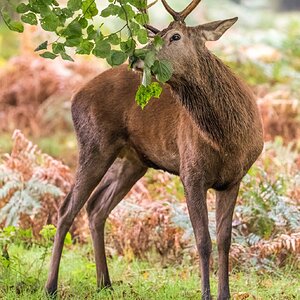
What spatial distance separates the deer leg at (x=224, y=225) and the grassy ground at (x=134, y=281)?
23 cm

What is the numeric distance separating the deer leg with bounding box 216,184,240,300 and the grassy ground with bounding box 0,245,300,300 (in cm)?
23

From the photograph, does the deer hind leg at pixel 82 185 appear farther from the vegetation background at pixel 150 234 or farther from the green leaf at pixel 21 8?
the green leaf at pixel 21 8

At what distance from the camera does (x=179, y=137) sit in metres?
6.57

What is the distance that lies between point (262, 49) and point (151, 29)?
8667 millimetres

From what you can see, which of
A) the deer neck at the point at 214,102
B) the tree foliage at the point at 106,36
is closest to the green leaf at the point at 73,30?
the tree foliage at the point at 106,36

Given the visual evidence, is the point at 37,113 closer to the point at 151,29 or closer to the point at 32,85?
the point at 32,85

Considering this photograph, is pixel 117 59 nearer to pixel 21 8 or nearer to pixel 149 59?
pixel 149 59

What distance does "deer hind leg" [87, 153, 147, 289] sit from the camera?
736 centimetres

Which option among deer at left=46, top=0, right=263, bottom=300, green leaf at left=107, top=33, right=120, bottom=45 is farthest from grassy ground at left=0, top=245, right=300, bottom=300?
green leaf at left=107, top=33, right=120, bottom=45

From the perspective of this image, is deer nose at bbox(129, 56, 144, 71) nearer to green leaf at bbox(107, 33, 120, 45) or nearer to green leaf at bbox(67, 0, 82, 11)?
green leaf at bbox(107, 33, 120, 45)

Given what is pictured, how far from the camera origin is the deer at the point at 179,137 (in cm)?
615

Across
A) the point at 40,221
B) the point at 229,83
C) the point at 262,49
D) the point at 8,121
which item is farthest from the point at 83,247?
the point at 262,49

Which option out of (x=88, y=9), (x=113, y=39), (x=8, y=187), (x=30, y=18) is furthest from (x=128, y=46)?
(x=8, y=187)

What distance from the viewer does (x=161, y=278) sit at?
24.2 ft
